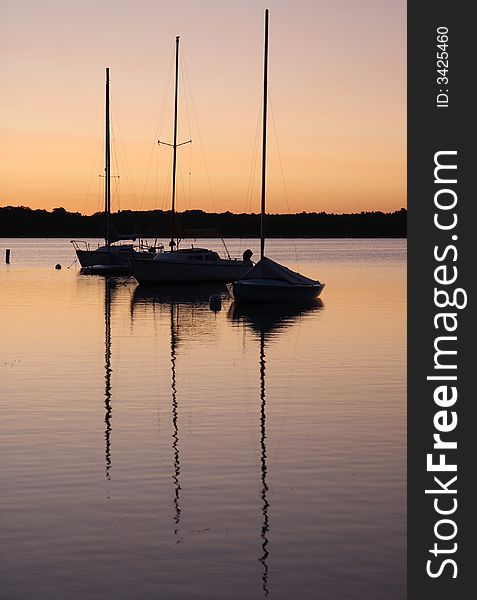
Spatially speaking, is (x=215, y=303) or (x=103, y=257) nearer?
(x=215, y=303)

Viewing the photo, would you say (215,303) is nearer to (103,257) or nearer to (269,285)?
(269,285)

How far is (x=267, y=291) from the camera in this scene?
50.8m

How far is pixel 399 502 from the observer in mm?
14133

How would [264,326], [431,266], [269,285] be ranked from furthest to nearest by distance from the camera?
[269,285] → [264,326] → [431,266]

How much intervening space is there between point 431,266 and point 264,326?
2753 centimetres

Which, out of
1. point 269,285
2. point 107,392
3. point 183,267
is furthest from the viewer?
point 183,267

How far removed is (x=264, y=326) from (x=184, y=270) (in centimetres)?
2725

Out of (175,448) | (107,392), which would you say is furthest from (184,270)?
(175,448)

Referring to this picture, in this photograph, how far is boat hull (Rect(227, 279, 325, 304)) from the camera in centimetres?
5075

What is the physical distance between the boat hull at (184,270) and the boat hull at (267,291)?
1651cm

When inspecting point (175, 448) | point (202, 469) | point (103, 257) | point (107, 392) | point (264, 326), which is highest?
point (103, 257)

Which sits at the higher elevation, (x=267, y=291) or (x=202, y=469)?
(x=267, y=291)

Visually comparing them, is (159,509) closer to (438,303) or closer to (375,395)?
(438,303)

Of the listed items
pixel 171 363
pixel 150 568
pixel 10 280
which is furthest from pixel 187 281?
pixel 150 568
